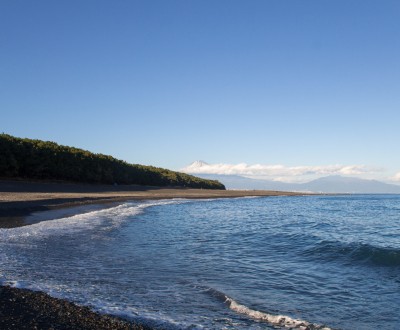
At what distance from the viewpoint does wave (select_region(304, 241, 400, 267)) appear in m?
11.2

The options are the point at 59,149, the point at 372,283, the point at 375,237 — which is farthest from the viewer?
the point at 59,149

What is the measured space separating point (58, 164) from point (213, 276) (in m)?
39.6

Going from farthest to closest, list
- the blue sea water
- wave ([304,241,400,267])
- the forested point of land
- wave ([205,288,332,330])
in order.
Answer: the forested point of land, wave ([304,241,400,267]), the blue sea water, wave ([205,288,332,330])

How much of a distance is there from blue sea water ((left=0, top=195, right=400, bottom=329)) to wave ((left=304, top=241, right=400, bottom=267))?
0.03m

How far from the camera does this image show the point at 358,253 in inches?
474

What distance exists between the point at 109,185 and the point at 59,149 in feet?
32.4

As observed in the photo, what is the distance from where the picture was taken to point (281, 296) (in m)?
7.41

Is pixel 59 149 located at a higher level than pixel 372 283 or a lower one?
higher

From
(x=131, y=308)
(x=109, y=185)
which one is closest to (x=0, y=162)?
(x=109, y=185)

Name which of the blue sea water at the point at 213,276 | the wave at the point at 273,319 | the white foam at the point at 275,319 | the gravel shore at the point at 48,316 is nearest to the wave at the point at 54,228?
the blue sea water at the point at 213,276

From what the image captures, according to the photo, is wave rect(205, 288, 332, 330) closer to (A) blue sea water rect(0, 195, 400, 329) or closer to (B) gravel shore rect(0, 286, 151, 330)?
(A) blue sea water rect(0, 195, 400, 329)

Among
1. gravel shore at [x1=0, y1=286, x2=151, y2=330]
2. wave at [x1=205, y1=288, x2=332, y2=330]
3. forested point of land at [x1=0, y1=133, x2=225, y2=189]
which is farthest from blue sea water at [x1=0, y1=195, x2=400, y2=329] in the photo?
forested point of land at [x1=0, y1=133, x2=225, y2=189]

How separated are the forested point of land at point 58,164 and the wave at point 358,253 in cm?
3373

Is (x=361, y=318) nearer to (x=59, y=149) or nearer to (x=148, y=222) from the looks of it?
(x=148, y=222)
